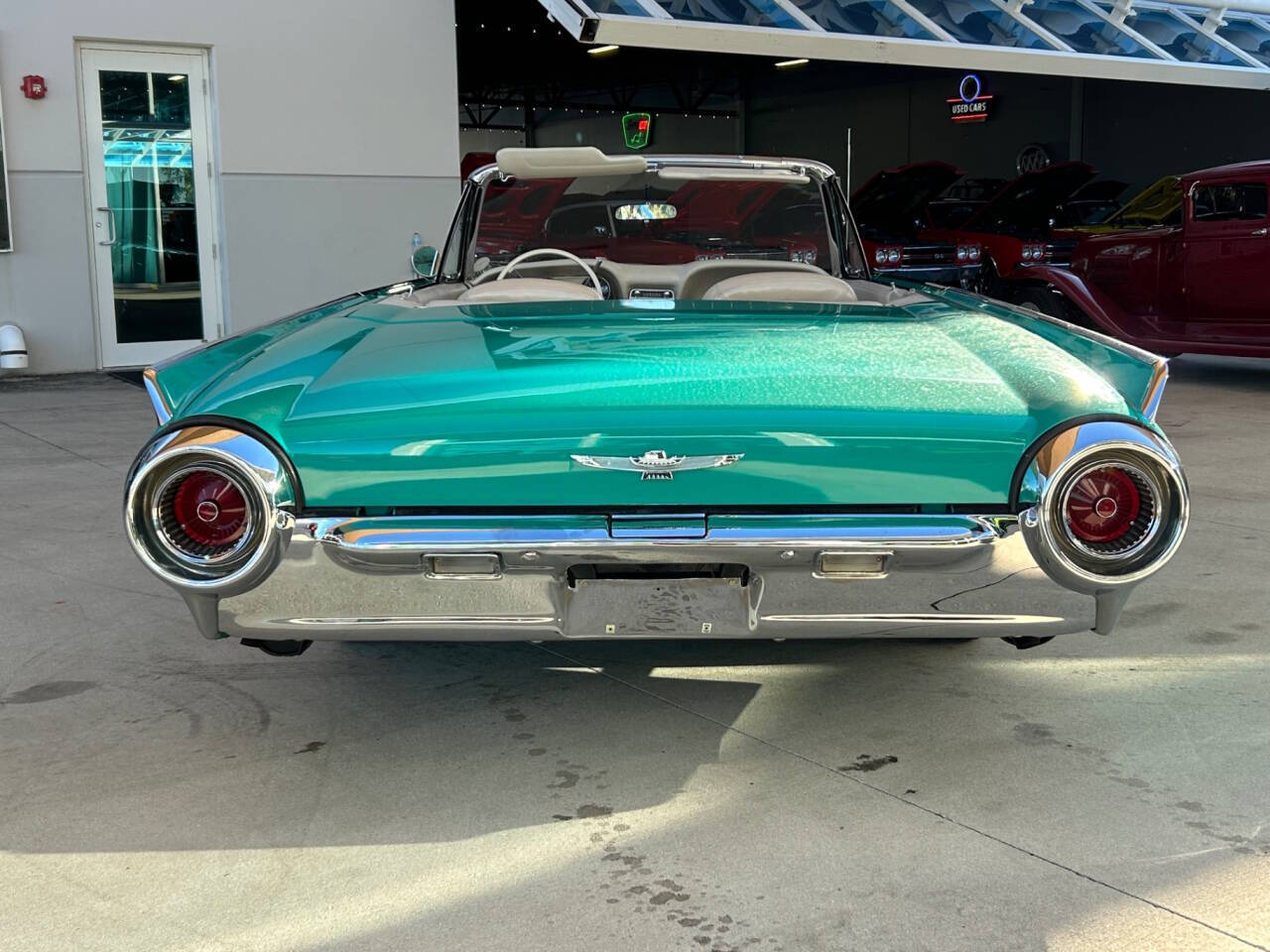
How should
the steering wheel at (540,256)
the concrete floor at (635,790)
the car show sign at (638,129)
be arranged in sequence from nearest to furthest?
the concrete floor at (635,790) → the steering wheel at (540,256) → the car show sign at (638,129)

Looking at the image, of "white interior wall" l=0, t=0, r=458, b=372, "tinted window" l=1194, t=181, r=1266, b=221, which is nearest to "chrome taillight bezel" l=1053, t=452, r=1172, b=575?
"tinted window" l=1194, t=181, r=1266, b=221

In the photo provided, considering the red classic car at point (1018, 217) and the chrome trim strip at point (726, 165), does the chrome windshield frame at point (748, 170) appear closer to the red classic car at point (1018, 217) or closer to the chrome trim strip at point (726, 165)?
the chrome trim strip at point (726, 165)

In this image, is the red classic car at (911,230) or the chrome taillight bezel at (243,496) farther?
the red classic car at (911,230)

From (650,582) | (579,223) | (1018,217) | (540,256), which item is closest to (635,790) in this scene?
(650,582)

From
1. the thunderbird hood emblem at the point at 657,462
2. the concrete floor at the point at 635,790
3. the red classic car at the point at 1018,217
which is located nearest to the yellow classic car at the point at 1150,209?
the red classic car at the point at 1018,217

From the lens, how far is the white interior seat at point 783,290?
3430mm

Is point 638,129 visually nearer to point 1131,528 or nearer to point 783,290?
point 783,290

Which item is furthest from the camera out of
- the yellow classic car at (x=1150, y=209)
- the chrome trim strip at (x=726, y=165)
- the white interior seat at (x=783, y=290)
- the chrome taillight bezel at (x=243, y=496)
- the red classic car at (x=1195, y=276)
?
the yellow classic car at (x=1150, y=209)

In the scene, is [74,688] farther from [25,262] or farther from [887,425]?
[25,262]

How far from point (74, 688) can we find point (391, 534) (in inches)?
55.4

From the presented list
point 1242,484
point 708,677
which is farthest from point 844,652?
point 1242,484

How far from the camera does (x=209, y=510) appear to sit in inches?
94.3

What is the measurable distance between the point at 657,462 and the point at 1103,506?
830mm

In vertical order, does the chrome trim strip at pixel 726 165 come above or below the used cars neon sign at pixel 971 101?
below
